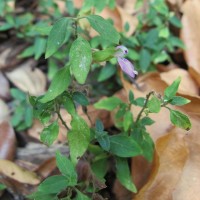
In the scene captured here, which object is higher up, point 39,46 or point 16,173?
point 39,46

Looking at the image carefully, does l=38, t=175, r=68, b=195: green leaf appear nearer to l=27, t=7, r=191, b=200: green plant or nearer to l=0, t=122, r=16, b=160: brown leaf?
l=27, t=7, r=191, b=200: green plant

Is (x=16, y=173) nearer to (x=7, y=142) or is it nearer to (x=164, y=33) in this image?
(x=7, y=142)

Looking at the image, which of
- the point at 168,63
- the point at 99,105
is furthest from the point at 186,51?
the point at 99,105

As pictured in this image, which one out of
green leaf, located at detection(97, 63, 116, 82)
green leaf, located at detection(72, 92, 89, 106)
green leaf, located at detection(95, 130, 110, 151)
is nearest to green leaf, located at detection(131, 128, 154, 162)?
green leaf, located at detection(95, 130, 110, 151)

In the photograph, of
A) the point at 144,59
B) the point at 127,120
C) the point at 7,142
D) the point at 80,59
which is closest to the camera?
the point at 80,59

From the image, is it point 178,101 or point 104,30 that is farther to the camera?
point 178,101

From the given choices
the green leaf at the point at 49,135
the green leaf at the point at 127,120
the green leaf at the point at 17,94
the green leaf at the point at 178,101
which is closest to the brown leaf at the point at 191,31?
the green leaf at the point at 127,120

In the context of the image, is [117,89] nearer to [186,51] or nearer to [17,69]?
[186,51]

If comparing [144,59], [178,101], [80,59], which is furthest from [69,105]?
[144,59]
